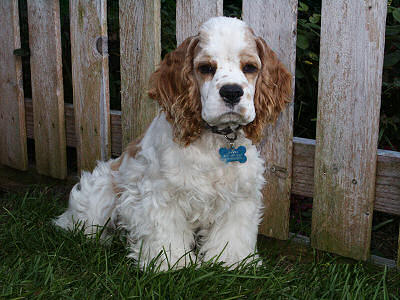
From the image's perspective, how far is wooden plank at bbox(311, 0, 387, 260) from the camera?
2.84 meters

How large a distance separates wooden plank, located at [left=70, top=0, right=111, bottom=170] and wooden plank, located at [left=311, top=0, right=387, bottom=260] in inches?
67.9

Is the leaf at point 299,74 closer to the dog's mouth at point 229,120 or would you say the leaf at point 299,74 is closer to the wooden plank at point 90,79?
the dog's mouth at point 229,120

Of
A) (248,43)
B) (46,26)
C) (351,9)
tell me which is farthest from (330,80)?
(46,26)

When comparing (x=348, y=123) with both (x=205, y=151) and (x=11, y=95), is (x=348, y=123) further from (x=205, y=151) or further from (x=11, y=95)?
(x=11, y=95)

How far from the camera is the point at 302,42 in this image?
3582mm

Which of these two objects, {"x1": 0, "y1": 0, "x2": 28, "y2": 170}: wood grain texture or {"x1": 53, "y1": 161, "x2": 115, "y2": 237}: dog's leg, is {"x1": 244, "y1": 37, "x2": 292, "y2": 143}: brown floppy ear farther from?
{"x1": 0, "y1": 0, "x2": 28, "y2": 170}: wood grain texture

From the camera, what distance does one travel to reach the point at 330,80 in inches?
118

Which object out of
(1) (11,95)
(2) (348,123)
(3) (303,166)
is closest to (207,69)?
(2) (348,123)


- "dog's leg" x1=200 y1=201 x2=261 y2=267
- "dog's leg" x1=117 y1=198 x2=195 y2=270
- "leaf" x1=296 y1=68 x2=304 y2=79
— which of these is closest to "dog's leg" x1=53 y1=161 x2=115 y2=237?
"dog's leg" x1=117 y1=198 x2=195 y2=270

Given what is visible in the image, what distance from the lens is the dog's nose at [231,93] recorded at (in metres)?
2.54

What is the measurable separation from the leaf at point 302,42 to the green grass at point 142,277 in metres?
1.39

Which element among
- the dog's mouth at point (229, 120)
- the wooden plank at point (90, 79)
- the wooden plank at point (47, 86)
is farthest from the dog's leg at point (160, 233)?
the wooden plank at point (47, 86)

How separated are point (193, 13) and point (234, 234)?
4.73 ft

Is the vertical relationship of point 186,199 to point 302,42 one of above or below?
below
